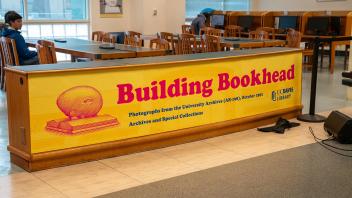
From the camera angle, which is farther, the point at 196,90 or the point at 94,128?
the point at 196,90

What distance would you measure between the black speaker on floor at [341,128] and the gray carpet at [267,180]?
0.40 meters

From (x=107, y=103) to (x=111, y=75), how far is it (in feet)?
0.75

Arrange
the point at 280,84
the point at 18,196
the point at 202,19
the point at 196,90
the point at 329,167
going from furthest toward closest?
1. the point at 202,19
2. the point at 280,84
3. the point at 196,90
4. the point at 329,167
5. the point at 18,196

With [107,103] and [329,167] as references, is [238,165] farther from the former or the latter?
[107,103]

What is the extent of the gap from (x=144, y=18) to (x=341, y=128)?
22.7 ft

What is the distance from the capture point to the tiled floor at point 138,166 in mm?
3412

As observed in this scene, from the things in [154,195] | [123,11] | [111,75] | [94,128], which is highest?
[123,11]

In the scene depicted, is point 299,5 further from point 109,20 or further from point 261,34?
point 109,20

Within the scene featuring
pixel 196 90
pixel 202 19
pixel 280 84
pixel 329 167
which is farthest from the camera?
pixel 202 19

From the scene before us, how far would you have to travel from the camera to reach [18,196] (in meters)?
3.25

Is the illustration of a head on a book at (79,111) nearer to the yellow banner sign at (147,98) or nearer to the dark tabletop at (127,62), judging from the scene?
the yellow banner sign at (147,98)

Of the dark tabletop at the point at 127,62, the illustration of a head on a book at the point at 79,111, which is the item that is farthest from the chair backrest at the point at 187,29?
the illustration of a head on a book at the point at 79,111

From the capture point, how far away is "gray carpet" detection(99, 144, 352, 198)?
3.34 meters

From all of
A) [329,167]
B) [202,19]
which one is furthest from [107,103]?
[202,19]
